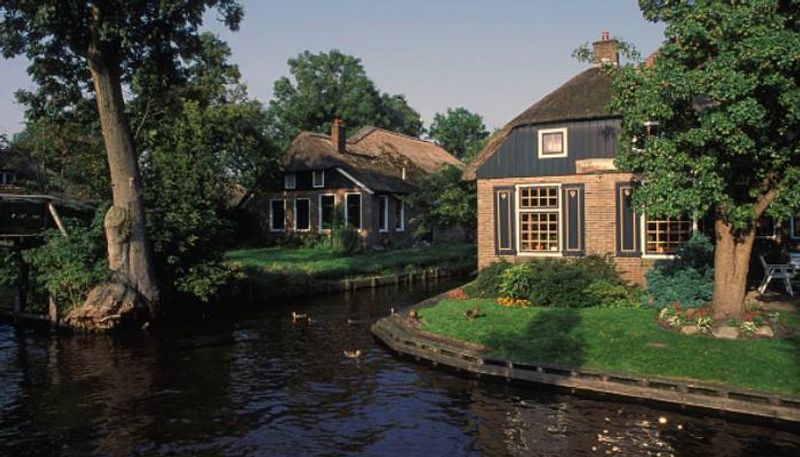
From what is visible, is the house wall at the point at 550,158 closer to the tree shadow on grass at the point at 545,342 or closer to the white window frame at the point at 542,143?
the white window frame at the point at 542,143

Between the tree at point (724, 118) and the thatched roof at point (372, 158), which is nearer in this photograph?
the tree at point (724, 118)

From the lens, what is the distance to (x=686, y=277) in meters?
15.9

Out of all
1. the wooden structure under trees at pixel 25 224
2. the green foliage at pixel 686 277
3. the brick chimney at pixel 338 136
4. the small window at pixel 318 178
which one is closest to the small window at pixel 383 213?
the small window at pixel 318 178

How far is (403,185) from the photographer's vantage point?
42.7 meters

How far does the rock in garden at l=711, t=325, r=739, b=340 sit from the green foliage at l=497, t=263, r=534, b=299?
5.75 m

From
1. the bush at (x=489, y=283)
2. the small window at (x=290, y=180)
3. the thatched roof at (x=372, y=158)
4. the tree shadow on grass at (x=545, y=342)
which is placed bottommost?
the tree shadow on grass at (x=545, y=342)

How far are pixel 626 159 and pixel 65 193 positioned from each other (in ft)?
112

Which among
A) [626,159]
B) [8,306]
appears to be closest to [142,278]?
[8,306]

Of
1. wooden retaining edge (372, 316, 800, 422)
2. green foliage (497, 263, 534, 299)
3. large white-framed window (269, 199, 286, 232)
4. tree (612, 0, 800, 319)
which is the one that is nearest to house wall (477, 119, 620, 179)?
green foliage (497, 263, 534, 299)

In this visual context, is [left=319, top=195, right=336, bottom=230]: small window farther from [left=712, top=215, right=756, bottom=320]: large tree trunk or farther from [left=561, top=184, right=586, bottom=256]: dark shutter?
[left=712, top=215, right=756, bottom=320]: large tree trunk

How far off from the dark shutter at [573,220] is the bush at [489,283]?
1922 millimetres

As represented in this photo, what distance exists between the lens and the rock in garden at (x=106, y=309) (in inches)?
737

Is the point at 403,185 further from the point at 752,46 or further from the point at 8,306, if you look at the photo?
the point at 752,46

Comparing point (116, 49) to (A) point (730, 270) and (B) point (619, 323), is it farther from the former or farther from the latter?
(A) point (730, 270)
